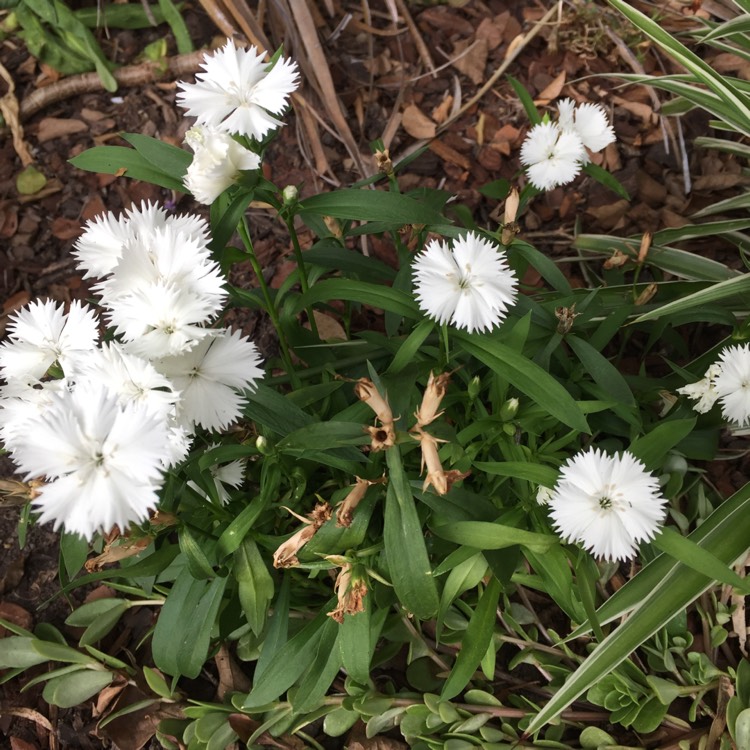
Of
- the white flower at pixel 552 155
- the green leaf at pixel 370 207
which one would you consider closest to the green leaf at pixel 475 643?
the green leaf at pixel 370 207

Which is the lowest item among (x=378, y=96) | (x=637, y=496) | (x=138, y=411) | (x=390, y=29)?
(x=138, y=411)

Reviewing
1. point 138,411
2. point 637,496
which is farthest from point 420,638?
point 138,411

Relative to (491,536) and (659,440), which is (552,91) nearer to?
(659,440)

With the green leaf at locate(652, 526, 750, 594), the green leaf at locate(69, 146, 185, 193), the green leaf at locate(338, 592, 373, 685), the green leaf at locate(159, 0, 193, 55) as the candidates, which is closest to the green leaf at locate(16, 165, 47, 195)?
the green leaf at locate(159, 0, 193, 55)

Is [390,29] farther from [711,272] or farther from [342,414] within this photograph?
[342,414]

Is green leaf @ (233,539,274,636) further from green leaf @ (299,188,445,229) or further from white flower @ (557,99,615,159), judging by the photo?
white flower @ (557,99,615,159)

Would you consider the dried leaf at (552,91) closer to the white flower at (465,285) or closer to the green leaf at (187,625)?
the white flower at (465,285)
